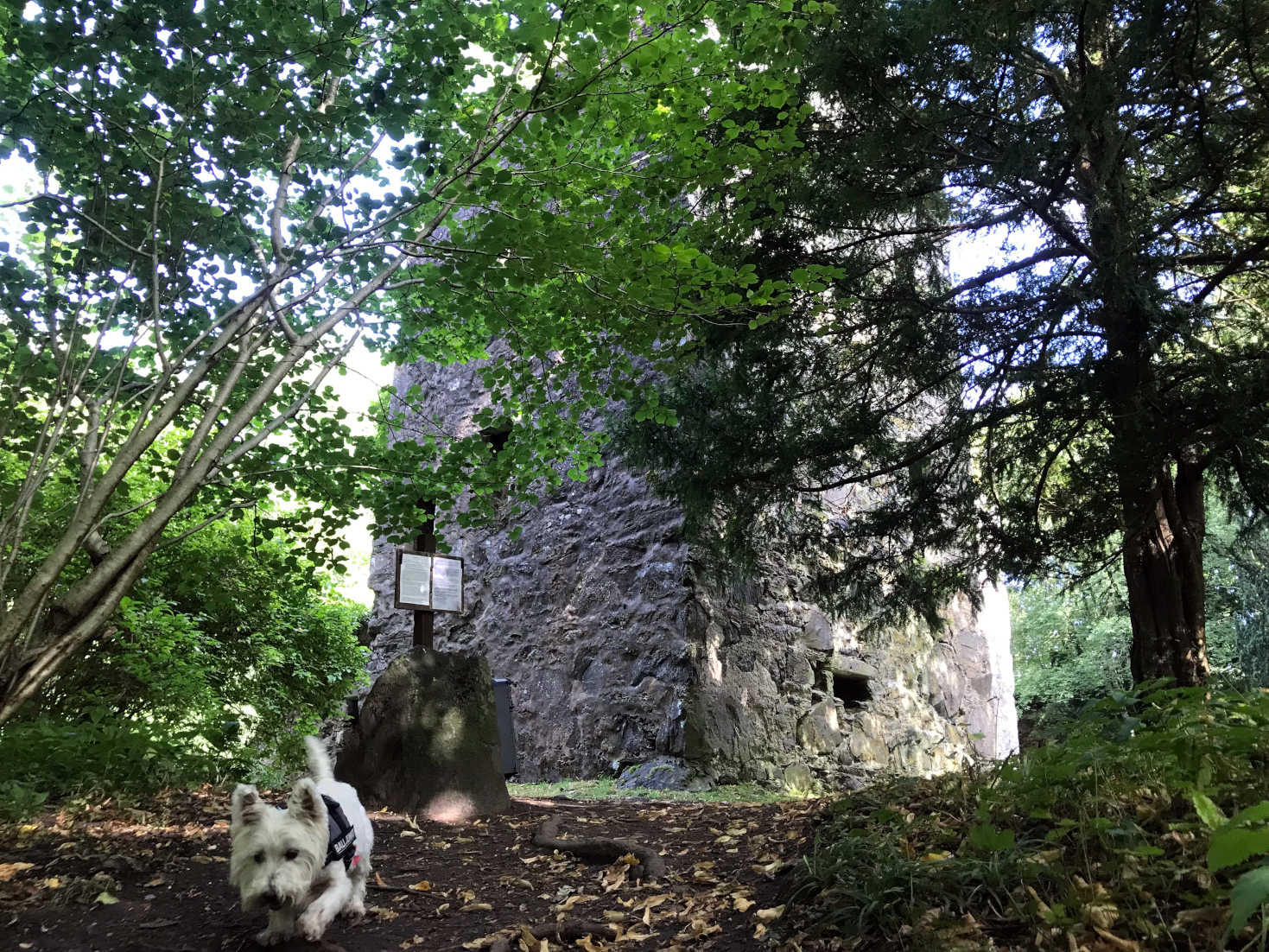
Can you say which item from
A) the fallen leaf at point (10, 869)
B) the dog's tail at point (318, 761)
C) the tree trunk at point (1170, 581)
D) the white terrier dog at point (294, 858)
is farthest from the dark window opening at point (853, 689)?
the fallen leaf at point (10, 869)

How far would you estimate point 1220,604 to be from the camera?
6.55m

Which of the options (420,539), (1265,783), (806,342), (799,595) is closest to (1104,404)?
(806,342)

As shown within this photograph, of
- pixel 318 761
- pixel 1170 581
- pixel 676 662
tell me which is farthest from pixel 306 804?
pixel 676 662

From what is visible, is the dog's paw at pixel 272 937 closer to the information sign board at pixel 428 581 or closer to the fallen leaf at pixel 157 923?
the fallen leaf at pixel 157 923

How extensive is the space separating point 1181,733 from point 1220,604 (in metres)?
4.34

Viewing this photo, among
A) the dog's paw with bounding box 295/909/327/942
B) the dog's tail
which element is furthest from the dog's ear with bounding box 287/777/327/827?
the dog's tail

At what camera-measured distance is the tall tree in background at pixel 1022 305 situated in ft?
13.4

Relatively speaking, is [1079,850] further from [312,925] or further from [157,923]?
[157,923]

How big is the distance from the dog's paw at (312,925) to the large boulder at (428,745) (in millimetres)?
2516

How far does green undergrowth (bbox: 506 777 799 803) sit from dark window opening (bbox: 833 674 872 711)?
1829 millimetres

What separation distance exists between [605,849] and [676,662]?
133 inches

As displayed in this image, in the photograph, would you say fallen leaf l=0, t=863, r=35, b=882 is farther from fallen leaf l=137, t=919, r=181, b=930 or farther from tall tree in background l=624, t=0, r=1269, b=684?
tall tree in background l=624, t=0, r=1269, b=684

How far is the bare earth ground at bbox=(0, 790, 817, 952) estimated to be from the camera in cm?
364

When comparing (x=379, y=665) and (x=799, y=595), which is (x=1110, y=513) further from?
(x=379, y=665)
